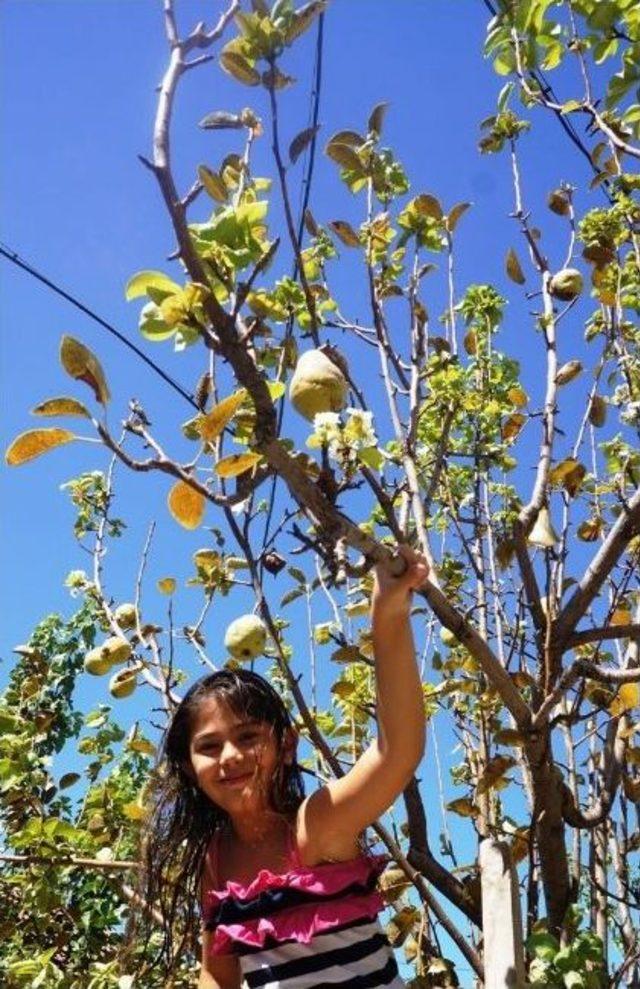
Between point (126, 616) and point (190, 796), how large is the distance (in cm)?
101

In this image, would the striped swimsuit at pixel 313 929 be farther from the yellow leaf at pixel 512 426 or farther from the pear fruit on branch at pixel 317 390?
the yellow leaf at pixel 512 426

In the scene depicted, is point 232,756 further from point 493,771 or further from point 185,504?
point 493,771

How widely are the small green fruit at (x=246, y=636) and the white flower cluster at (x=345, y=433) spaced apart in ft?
2.87

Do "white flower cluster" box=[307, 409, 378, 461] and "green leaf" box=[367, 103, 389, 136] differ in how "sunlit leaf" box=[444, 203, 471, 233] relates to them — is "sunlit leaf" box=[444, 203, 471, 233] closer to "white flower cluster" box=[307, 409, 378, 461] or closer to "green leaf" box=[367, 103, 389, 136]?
"green leaf" box=[367, 103, 389, 136]

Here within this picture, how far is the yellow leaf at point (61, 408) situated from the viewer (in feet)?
3.91

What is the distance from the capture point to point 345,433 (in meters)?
1.19

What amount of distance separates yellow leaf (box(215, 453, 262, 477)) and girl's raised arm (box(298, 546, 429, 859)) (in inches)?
9.3

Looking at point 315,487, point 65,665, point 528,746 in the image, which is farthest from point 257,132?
point 65,665

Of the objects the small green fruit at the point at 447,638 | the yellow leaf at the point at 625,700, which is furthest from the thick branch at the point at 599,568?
the small green fruit at the point at 447,638

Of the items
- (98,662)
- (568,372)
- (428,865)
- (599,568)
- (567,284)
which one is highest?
(567,284)

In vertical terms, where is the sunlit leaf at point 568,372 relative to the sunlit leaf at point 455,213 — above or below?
below

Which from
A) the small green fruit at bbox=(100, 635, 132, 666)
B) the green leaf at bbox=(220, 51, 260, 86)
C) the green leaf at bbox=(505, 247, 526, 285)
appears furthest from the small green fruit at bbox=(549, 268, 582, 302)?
the small green fruit at bbox=(100, 635, 132, 666)

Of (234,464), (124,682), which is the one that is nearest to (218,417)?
(234,464)

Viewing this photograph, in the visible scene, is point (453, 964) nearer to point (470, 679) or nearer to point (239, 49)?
point (470, 679)
